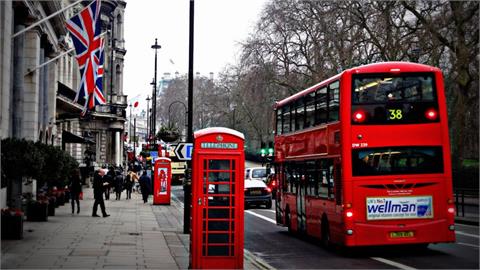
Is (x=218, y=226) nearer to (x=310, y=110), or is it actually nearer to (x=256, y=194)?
(x=310, y=110)

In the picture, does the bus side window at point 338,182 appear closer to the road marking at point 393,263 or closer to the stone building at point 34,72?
the road marking at point 393,263

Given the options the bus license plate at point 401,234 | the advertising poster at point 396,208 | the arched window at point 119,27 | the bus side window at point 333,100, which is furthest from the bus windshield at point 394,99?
the arched window at point 119,27

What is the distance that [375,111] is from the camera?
1588 cm

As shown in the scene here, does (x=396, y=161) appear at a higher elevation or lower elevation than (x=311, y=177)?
higher

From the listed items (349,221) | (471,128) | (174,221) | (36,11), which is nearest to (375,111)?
(349,221)

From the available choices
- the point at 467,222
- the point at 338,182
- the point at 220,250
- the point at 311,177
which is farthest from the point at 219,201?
the point at 467,222

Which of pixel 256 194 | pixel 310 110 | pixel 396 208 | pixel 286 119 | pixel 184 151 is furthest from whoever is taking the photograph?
pixel 256 194

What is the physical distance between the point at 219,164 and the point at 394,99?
4.93 m

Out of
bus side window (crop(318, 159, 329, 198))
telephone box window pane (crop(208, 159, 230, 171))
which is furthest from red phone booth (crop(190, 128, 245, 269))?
bus side window (crop(318, 159, 329, 198))

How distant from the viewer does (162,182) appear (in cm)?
3803

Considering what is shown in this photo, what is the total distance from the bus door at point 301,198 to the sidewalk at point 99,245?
340 centimetres

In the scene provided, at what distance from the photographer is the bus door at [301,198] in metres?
20.3

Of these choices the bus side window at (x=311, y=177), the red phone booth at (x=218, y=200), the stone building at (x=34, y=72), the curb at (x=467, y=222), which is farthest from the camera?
the curb at (x=467, y=222)

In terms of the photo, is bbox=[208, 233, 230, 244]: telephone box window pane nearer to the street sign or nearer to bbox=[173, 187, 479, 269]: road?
bbox=[173, 187, 479, 269]: road
